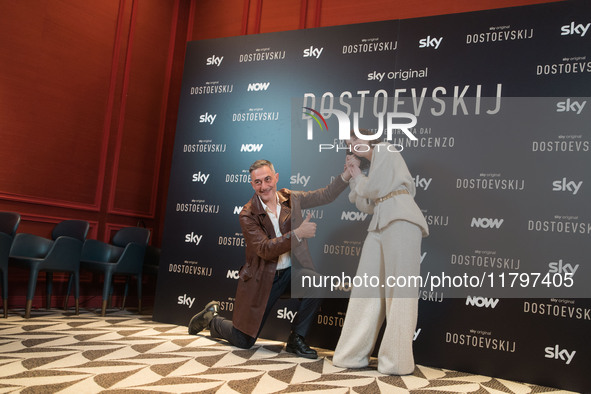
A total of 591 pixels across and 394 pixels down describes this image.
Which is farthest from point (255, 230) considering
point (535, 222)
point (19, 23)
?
point (19, 23)

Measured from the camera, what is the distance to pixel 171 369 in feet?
10.1

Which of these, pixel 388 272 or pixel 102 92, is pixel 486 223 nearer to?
pixel 388 272

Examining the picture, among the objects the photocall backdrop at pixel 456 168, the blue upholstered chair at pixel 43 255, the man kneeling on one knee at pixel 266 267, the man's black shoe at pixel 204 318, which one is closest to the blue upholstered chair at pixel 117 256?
the blue upholstered chair at pixel 43 255

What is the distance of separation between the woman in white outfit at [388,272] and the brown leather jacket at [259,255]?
1.77 feet

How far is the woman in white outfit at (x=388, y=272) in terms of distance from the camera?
3.36 metres

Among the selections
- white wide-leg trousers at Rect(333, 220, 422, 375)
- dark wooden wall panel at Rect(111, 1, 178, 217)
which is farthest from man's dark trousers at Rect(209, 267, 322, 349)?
dark wooden wall panel at Rect(111, 1, 178, 217)

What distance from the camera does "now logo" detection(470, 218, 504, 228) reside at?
3.79 meters

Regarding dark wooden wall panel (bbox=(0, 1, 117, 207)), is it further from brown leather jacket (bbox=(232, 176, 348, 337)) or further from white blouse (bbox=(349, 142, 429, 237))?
white blouse (bbox=(349, 142, 429, 237))

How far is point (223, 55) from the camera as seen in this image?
17.0 ft

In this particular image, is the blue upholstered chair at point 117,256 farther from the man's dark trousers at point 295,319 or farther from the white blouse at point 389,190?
the white blouse at point 389,190

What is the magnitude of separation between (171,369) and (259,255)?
1.06 m

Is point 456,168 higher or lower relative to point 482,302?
higher

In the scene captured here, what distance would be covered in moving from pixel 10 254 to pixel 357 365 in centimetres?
343

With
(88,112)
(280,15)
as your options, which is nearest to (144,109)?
(88,112)
